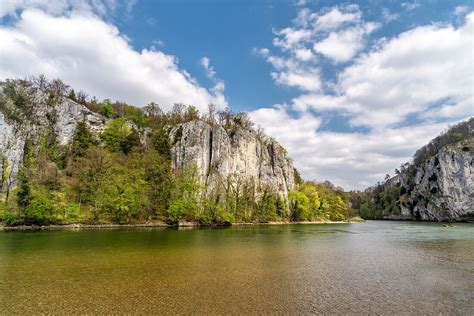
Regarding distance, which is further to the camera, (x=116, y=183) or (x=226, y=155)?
(x=226, y=155)

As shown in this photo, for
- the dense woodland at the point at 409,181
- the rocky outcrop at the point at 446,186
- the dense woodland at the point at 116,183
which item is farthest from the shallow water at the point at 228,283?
the dense woodland at the point at 409,181

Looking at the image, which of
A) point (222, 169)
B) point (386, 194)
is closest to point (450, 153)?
point (386, 194)

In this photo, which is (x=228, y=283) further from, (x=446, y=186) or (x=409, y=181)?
(x=409, y=181)

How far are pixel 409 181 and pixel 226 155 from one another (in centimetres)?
11507

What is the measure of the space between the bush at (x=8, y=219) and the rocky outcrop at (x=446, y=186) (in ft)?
463

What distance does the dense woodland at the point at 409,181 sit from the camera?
128 m

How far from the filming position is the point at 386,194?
6501 inches

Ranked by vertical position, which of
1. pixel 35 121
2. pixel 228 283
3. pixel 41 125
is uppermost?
pixel 35 121

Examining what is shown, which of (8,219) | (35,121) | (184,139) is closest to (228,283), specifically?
(8,219)

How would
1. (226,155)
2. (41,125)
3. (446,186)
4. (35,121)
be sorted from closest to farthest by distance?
(35,121) → (41,125) → (226,155) → (446,186)

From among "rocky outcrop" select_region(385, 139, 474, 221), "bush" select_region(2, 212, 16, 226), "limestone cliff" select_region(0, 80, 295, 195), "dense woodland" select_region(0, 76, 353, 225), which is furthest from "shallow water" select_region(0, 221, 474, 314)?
"rocky outcrop" select_region(385, 139, 474, 221)

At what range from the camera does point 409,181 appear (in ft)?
493

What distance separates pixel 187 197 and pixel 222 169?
16.6 metres

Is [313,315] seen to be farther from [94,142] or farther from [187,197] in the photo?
[94,142]
